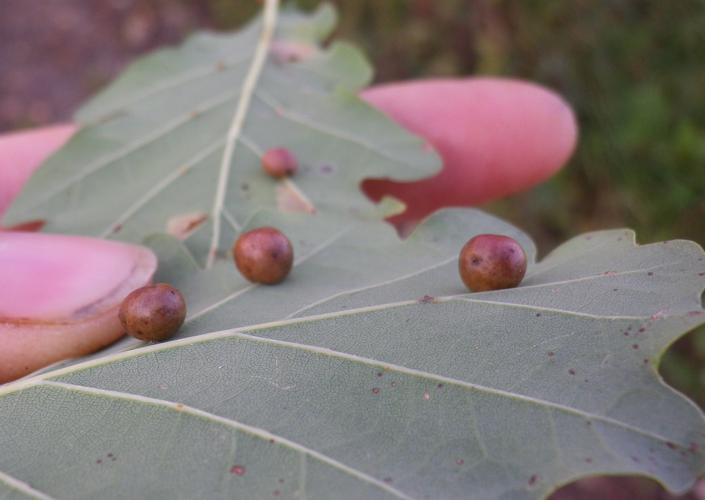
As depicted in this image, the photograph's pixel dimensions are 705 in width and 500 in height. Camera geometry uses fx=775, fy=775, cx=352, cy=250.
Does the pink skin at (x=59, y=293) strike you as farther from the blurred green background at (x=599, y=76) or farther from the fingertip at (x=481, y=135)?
the blurred green background at (x=599, y=76)

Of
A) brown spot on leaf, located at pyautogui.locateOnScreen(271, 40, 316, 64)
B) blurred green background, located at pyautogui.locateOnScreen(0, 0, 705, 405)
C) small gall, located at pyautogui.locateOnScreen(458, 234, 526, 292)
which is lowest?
blurred green background, located at pyautogui.locateOnScreen(0, 0, 705, 405)

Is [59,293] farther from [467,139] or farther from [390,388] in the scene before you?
[467,139]

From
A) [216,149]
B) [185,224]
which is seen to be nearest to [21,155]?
[216,149]

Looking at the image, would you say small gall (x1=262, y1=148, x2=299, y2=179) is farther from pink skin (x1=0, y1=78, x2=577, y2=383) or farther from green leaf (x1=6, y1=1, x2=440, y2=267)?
pink skin (x1=0, y1=78, x2=577, y2=383)

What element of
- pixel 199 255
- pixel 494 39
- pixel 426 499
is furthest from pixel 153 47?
pixel 426 499

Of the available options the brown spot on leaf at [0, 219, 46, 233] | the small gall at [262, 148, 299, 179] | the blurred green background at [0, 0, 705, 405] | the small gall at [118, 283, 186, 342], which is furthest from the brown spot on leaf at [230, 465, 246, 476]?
the blurred green background at [0, 0, 705, 405]
